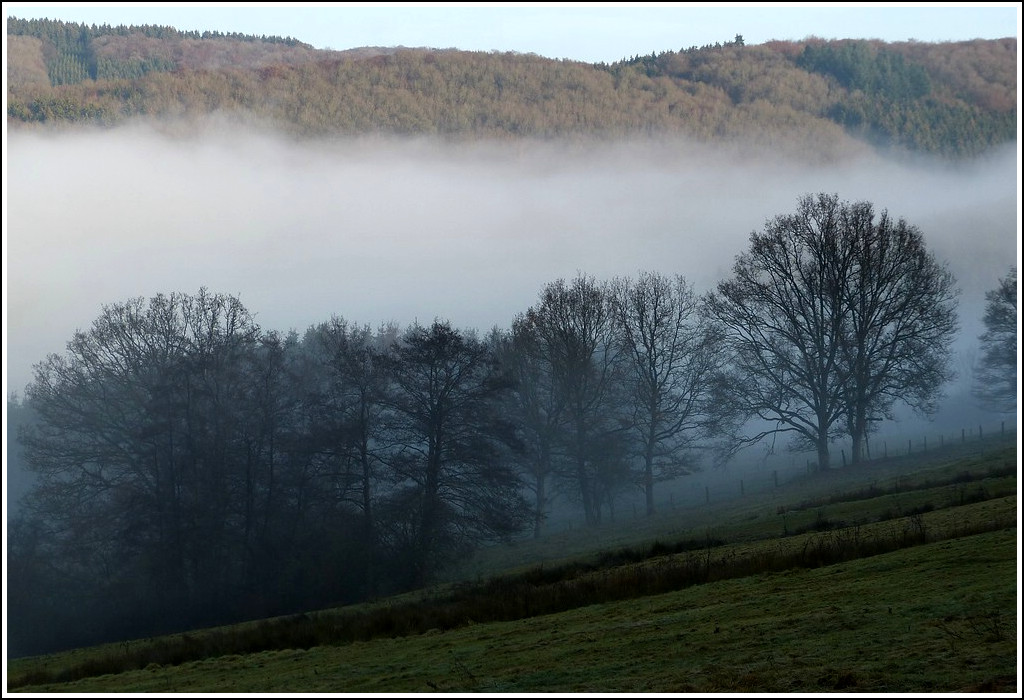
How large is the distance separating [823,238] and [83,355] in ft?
139

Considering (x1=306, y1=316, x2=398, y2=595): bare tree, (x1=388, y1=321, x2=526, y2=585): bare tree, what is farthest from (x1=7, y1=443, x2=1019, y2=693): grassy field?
(x1=306, y1=316, x2=398, y2=595): bare tree

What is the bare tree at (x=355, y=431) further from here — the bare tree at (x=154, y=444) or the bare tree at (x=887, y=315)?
the bare tree at (x=887, y=315)

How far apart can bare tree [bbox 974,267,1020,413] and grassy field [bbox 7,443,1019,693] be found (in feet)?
146

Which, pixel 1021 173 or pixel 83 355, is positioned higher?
pixel 83 355

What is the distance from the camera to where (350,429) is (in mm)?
46594

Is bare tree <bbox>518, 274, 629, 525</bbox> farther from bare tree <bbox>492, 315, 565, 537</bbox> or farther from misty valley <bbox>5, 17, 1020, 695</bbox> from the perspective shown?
bare tree <bbox>492, 315, 565, 537</bbox>

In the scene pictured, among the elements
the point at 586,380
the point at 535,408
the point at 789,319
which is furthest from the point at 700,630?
the point at 586,380

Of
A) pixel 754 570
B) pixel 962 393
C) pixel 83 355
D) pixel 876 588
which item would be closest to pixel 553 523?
pixel 83 355

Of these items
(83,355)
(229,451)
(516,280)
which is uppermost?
(516,280)

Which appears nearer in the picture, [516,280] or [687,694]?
[687,694]

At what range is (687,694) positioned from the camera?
1246 cm

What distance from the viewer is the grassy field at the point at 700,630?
41.9ft

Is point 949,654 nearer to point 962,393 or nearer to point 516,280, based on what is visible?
point 962,393

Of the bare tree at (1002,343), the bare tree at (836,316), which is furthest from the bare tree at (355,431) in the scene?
the bare tree at (1002,343)
